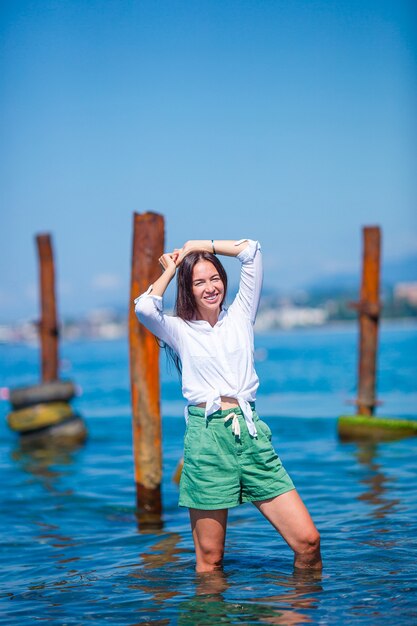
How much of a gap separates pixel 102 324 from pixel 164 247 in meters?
185

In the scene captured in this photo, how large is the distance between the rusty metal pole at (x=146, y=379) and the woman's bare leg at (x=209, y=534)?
9.48ft

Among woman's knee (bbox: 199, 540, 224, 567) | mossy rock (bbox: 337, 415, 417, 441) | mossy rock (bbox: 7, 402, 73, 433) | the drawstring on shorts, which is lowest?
mossy rock (bbox: 7, 402, 73, 433)

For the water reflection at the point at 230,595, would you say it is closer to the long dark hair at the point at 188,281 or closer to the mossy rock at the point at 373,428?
the long dark hair at the point at 188,281

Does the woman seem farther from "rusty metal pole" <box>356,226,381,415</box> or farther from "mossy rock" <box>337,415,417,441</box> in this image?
"rusty metal pole" <box>356,226,381,415</box>

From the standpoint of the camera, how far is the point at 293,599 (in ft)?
16.3

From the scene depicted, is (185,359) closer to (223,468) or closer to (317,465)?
(223,468)

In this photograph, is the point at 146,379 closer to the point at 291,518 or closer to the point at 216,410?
the point at 216,410

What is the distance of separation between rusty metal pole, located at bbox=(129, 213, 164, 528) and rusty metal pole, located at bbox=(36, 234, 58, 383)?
8.00 meters

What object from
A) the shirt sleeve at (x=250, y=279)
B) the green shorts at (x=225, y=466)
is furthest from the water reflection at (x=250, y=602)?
the shirt sleeve at (x=250, y=279)

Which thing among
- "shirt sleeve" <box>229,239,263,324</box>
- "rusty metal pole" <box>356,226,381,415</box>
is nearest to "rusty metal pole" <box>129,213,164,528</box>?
"shirt sleeve" <box>229,239,263,324</box>

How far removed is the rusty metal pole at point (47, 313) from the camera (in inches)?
619

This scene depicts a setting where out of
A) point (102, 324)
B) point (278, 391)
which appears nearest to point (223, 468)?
point (278, 391)

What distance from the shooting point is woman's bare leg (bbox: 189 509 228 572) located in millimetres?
4738

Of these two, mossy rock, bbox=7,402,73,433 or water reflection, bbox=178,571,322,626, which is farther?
mossy rock, bbox=7,402,73,433
